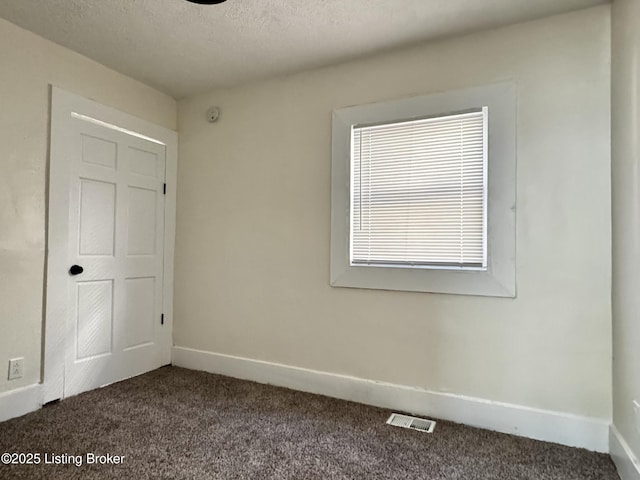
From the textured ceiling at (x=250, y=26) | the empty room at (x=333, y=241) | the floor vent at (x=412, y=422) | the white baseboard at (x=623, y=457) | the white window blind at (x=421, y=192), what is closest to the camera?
the white baseboard at (x=623, y=457)

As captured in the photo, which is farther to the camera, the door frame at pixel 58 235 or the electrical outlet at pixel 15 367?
the door frame at pixel 58 235

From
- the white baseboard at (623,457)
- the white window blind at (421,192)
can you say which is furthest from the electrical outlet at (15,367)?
the white baseboard at (623,457)

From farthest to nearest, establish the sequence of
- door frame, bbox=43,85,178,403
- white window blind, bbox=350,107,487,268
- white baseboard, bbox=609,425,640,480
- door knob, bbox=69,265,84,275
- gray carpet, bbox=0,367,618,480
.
→ door knob, bbox=69,265,84,275, door frame, bbox=43,85,178,403, white window blind, bbox=350,107,487,268, gray carpet, bbox=0,367,618,480, white baseboard, bbox=609,425,640,480

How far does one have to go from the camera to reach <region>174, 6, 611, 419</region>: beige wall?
198cm

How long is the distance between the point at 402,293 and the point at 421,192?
648 mm

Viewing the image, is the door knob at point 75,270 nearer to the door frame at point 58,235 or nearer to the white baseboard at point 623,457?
the door frame at point 58,235

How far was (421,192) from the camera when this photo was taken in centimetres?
236

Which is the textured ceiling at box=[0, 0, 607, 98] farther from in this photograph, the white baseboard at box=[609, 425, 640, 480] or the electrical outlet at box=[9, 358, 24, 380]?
the white baseboard at box=[609, 425, 640, 480]

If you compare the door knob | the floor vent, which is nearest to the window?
the floor vent

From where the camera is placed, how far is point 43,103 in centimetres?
238

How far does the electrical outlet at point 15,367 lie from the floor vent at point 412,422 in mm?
2217

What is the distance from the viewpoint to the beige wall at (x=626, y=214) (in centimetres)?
161

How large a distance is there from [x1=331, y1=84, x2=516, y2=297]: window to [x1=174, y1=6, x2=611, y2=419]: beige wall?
8 cm

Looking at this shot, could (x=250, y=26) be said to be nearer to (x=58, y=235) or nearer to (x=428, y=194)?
(x=428, y=194)
